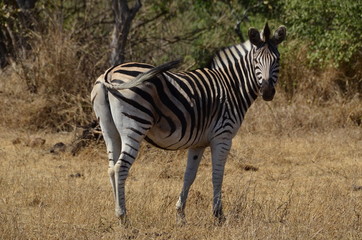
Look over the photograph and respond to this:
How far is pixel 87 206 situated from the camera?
7180 mm

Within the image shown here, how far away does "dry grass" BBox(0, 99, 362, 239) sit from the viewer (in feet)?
21.0

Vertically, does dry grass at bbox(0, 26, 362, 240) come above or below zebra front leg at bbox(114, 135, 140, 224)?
below

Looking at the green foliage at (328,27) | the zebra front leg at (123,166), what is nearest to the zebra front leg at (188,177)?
the zebra front leg at (123,166)

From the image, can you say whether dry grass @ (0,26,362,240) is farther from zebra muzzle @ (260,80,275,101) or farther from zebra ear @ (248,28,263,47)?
zebra ear @ (248,28,263,47)

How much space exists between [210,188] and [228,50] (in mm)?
2164

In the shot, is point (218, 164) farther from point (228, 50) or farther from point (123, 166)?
point (228, 50)

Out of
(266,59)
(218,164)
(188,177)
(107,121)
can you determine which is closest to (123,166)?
(107,121)

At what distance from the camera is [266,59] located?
7.02 meters

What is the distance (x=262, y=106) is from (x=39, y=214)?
7.00 meters

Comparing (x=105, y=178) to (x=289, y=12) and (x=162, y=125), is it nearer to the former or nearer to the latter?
(x=162, y=125)

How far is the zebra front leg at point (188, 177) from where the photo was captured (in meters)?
6.98

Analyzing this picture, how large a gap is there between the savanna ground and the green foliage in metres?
0.98

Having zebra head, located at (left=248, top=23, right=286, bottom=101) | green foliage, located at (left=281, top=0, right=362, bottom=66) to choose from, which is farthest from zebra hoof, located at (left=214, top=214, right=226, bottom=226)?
green foliage, located at (left=281, top=0, right=362, bottom=66)

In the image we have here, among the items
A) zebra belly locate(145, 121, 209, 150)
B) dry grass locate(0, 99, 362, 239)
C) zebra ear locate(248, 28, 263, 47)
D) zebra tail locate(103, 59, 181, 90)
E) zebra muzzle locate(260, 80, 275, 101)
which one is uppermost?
zebra ear locate(248, 28, 263, 47)
